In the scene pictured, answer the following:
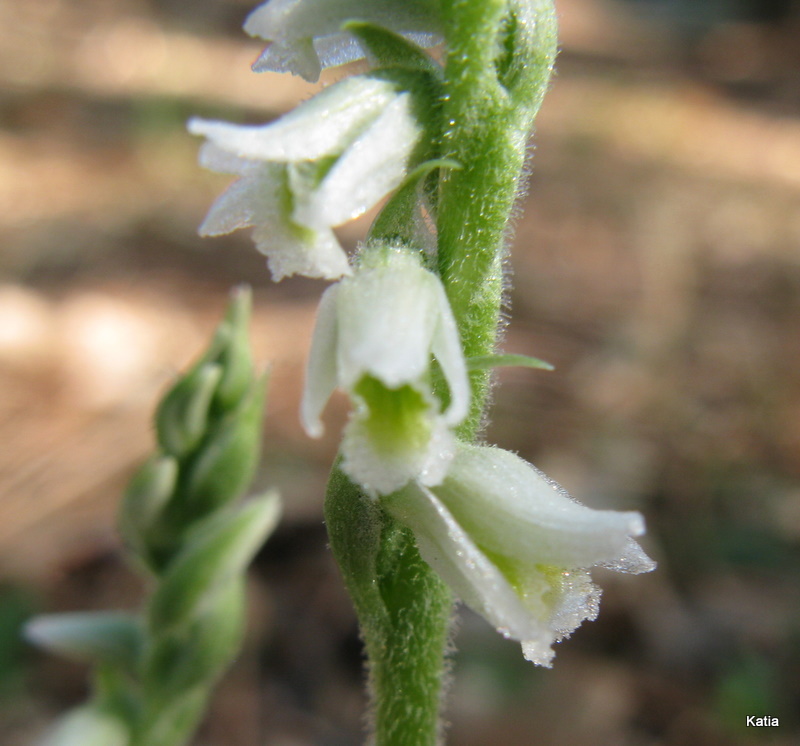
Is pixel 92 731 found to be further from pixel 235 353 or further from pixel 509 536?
pixel 509 536

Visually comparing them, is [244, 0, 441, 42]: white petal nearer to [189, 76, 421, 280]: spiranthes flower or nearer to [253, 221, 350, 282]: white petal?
[189, 76, 421, 280]: spiranthes flower

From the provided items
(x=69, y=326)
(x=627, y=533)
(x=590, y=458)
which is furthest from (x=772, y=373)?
(x=627, y=533)

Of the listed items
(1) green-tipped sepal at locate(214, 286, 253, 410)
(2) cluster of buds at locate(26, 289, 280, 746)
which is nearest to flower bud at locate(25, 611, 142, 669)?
(2) cluster of buds at locate(26, 289, 280, 746)

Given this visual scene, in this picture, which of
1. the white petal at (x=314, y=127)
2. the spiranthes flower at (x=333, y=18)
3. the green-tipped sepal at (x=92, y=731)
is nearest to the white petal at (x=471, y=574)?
the white petal at (x=314, y=127)

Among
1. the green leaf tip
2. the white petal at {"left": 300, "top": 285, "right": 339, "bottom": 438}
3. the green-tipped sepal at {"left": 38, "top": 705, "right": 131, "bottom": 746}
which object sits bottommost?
the green-tipped sepal at {"left": 38, "top": 705, "right": 131, "bottom": 746}

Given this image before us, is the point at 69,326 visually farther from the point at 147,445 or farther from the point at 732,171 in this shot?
the point at 732,171

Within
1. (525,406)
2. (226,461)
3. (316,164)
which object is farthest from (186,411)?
(525,406)

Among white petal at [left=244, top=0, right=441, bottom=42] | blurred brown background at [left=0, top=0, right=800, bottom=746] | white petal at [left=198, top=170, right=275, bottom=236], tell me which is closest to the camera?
white petal at [left=198, top=170, right=275, bottom=236]
